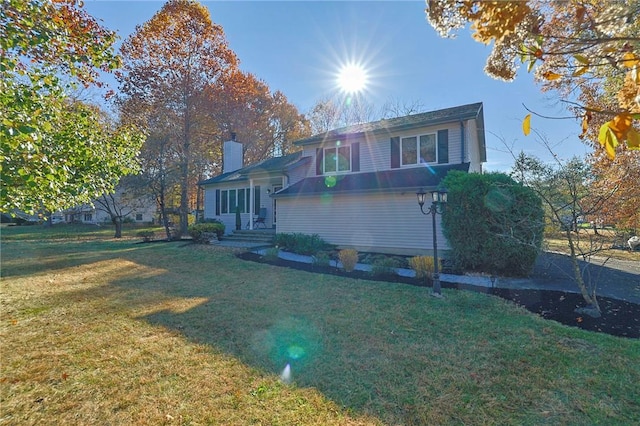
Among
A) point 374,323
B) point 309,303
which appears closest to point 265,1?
point 309,303

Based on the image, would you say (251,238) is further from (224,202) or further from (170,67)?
(170,67)

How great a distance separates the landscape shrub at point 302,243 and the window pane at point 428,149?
5.24 m

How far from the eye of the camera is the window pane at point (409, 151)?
39.3ft

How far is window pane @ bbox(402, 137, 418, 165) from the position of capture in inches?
472

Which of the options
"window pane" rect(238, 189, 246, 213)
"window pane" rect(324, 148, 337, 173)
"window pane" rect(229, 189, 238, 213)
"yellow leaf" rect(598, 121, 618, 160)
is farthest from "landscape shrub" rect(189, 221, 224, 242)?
"yellow leaf" rect(598, 121, 618, 160)

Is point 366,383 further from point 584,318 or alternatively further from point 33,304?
point 33,304

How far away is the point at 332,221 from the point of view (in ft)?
40.1

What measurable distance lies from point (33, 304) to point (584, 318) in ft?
31.3

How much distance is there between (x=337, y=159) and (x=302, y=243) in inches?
179

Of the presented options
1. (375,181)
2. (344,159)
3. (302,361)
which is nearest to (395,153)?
(375,181)

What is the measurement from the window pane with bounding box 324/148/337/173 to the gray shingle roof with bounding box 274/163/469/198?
1.35 feet

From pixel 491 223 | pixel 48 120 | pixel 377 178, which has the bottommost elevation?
pixel 491 223

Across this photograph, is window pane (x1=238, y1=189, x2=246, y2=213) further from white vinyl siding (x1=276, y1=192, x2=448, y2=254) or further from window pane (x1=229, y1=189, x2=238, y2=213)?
white vinyl siding (x1=276, y1=192, x2=448, y2=254)

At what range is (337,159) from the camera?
13750 mm
